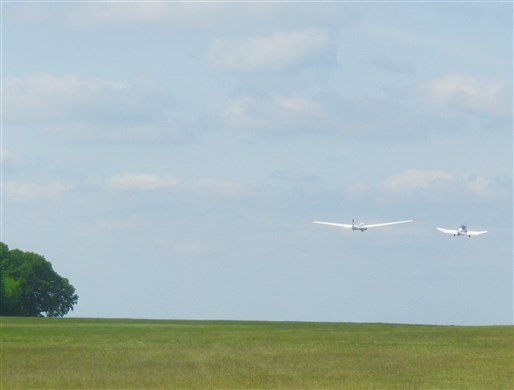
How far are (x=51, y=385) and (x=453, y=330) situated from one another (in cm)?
4096

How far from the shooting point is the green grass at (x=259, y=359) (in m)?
38.3

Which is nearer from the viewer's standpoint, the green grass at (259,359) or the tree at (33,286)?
the green grass at (259,359)

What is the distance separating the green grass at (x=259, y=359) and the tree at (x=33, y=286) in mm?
59936

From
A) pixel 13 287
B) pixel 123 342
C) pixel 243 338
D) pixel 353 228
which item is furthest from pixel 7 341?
pixel 13 287

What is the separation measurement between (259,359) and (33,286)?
3666 inches

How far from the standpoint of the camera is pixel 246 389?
35875mm

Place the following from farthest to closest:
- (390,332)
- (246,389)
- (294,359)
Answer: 1. (390,332)
2. (294,359)
3. (246,389)

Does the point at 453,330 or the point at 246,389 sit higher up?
the point at 453,330

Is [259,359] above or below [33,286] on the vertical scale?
below

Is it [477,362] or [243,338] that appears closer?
[477,362]

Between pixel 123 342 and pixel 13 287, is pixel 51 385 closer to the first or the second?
pixel 123 342

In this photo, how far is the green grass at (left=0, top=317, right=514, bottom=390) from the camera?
38.3 metres

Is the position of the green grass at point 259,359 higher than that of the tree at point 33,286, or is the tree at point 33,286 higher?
the tree at point 33,286

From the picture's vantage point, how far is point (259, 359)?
157ft
